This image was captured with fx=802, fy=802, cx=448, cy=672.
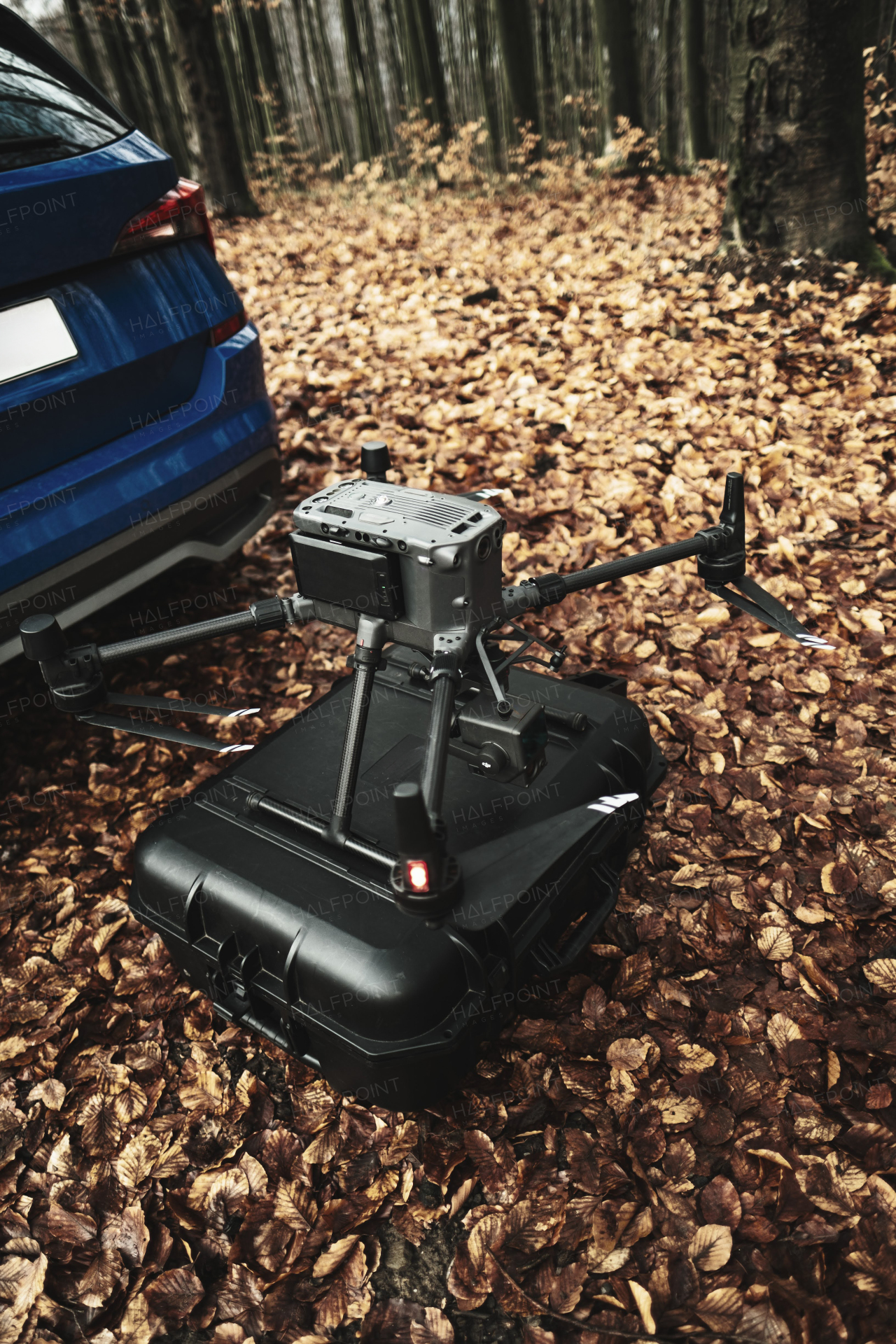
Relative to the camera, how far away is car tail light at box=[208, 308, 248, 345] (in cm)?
283

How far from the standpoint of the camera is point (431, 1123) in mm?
1950

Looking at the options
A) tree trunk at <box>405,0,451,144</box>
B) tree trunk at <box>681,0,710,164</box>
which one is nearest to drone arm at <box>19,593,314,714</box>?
tree trunk at <box>681,0,710,164</box>

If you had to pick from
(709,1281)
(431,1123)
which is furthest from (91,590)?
(709,1281)

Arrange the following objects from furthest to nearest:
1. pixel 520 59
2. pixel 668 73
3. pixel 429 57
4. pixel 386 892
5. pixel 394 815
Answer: pixel 668 73 < pixel 429 57 < pixel 520 59 < pixel 386 892 < pixel 394 815

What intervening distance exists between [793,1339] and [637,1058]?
0.60 m

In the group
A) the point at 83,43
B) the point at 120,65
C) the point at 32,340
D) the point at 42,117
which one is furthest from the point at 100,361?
the point at 83,43

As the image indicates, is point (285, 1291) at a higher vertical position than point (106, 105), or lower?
lower

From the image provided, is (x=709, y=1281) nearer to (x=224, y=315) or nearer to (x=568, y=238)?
(x=224, y=315)

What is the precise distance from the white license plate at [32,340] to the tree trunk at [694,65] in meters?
9.83

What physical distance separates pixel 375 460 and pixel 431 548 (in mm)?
650

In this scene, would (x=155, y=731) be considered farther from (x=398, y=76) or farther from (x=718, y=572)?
(x=398, y=76)

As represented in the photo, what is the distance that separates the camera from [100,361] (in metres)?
2.46

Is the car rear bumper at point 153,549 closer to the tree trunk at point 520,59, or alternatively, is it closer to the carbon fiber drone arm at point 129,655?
the carbon fiber drone arm at point 129,655

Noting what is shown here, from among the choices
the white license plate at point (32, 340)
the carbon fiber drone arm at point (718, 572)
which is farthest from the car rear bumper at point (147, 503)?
the carbon fiber drone arm at point (718, 572)
